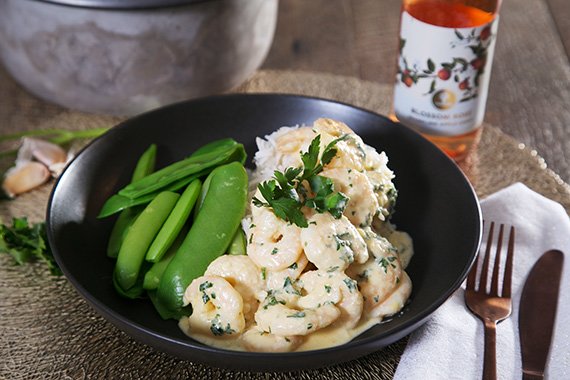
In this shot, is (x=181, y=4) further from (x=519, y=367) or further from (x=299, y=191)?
(x=519, y=367)

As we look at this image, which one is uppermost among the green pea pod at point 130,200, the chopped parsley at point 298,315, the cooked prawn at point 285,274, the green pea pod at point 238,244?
the cooked prawn at point 285,274

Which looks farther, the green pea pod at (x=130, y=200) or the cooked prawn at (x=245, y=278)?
the green pea pod at (x=130, y=200)

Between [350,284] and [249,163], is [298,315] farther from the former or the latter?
[249,163]

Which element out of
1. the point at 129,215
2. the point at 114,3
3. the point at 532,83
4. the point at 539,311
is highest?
the point at 114,3

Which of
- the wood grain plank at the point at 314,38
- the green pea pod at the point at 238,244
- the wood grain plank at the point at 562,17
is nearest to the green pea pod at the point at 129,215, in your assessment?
the green pea pod at the point at 238,244

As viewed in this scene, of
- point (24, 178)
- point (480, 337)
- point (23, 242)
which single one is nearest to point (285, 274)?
point (480, 337)

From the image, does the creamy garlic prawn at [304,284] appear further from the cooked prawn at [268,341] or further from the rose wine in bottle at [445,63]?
the rose wine in bottle at [445,63]
